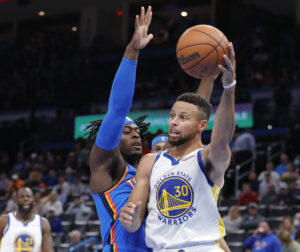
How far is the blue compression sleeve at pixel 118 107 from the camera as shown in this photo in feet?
12.8

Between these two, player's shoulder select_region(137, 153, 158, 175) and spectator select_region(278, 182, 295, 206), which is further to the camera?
spectator select_region(278, 182, 295, 206)

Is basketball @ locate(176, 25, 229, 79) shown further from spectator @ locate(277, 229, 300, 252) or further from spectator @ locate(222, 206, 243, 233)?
spectator @ locate(222, 206, 243, 233)

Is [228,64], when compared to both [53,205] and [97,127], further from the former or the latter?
[53,205]

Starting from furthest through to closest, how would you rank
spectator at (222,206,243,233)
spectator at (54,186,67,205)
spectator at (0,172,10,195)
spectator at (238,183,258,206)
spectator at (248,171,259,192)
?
spectator at (0,172,10,195)
spectator at (54,186,67,205)
spectator at (248,171,259,192)
spectator at (238,183,258,206)
spectator at (222,206,243,233)

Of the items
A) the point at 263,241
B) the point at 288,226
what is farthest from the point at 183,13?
the point at 263,241

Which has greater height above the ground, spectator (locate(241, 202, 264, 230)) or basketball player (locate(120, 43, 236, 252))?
basketball player (locate(120, 43, 236, 252))

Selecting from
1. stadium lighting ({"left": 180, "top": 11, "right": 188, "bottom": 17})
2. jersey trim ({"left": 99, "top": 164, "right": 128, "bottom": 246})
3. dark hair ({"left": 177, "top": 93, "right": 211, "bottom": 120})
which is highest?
stadium lighting ({"left": 180, "top": 11, "right": 188, "bottom": 17})

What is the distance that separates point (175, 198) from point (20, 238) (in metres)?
4.58

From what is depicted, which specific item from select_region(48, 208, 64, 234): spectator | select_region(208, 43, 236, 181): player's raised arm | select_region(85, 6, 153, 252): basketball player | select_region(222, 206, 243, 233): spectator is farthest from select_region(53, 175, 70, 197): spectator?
select_region(208, 43, 236, 181): player's raised arm

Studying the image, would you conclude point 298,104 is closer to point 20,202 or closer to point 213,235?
point 20,202

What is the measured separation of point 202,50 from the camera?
13.5ft

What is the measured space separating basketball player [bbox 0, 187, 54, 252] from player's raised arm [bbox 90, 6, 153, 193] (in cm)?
391

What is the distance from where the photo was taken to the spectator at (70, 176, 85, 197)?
53.1ft

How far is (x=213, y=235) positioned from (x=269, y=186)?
906 centimetres
